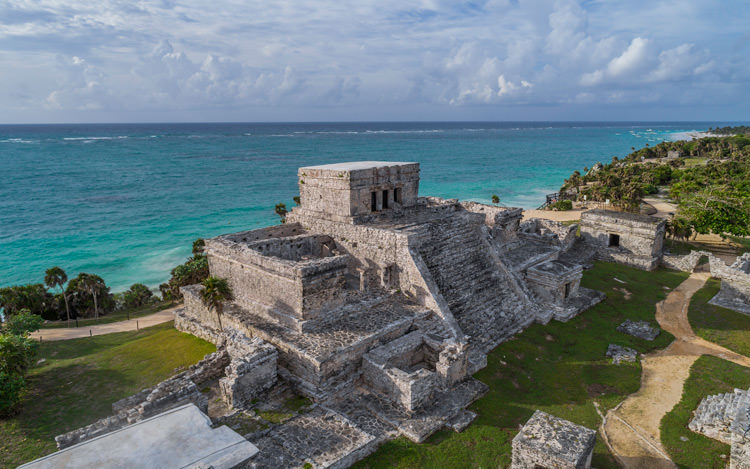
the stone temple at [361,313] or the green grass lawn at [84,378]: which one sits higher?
the stone temple at [361,313]

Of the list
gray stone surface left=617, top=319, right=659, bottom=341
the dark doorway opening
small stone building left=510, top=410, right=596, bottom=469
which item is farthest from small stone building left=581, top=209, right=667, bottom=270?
small stone building left=510, top=410, right=596, bottom=469

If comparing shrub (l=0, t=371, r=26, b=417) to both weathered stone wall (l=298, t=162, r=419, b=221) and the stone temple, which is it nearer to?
the stone temple

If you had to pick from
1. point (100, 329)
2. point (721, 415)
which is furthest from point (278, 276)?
point (721, 415)

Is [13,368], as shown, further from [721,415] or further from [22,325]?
[721,415]

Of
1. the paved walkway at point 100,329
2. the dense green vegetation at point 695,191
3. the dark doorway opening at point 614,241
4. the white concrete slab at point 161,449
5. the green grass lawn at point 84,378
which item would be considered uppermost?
the dense green vegetation at point 695,191

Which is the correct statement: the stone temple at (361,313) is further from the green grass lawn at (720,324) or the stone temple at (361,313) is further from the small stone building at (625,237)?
the small stone building at (625,237)

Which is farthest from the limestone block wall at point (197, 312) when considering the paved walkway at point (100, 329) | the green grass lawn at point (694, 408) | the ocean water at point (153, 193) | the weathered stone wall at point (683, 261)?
the weathered stone wall at point (683, 261)
